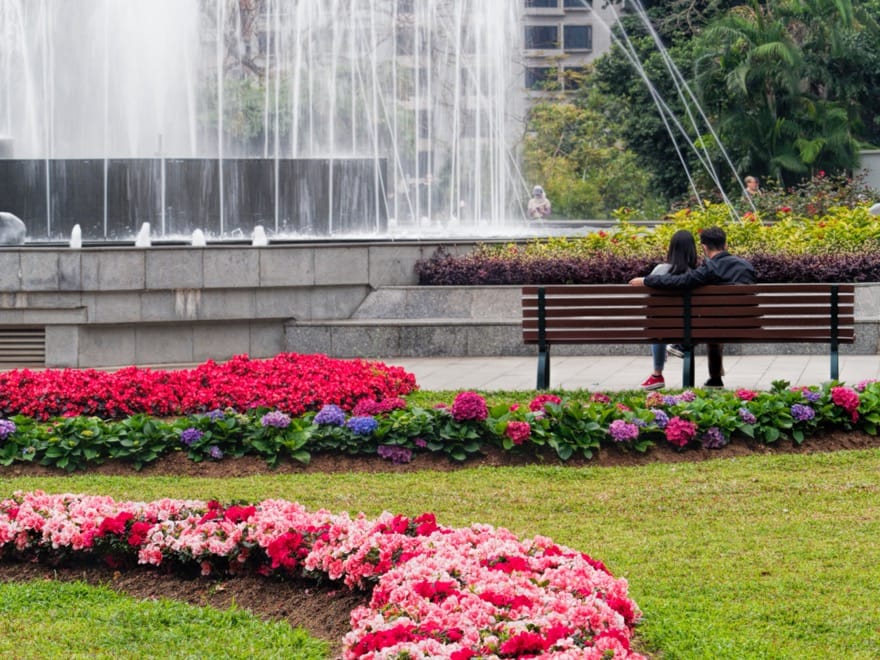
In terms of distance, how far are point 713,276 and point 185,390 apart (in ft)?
11.3

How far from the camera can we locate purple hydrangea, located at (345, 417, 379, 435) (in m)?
7.57

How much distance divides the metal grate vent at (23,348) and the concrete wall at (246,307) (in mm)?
95

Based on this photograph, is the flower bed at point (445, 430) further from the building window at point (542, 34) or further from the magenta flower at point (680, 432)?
the building window at point (542, 34)

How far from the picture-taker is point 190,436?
25.0 ft

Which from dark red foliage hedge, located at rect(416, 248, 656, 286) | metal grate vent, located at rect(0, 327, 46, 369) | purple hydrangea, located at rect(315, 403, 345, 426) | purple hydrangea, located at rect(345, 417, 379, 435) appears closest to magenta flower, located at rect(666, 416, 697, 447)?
purple hydrangea, located at rect(345, 417, 379, 435)

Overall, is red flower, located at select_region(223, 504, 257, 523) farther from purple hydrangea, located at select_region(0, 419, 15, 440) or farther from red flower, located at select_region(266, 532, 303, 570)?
purple hydrangea, located at select_region(0, 419, 15, 440)

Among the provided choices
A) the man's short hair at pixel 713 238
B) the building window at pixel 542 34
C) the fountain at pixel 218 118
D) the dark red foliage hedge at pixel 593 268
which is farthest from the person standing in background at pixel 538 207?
the building window at pixel 542 34

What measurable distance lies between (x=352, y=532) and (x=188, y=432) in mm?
2812

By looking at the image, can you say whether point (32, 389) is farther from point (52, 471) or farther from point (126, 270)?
point (126, 270)

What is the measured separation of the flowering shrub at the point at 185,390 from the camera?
28.5ft

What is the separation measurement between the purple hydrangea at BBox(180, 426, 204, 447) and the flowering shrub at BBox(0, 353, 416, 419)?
0.77 m

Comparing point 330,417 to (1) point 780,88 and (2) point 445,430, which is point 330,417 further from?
(1) point 780,88

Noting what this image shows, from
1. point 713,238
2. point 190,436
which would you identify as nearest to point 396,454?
point 190,436

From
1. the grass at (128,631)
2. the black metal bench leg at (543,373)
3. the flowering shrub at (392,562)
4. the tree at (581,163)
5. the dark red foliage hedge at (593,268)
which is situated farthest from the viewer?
the tree at (581,163)
